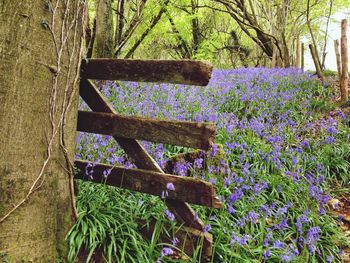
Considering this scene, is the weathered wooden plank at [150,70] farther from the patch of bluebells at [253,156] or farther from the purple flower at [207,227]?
the purple flower at [207,227]

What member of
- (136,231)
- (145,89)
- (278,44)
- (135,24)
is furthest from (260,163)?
(278,44)

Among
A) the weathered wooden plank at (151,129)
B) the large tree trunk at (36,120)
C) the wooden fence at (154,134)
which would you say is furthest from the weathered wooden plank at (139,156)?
the large tree trunk at (36,120)

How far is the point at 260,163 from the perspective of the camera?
5.27 meters

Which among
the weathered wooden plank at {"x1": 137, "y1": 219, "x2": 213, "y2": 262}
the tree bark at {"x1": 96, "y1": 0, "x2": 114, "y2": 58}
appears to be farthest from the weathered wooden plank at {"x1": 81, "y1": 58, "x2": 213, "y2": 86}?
the tree bark at {"x1": 96, "y1": 0, "x2": 114, "y2": 58}

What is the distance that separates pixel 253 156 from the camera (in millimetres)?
5312

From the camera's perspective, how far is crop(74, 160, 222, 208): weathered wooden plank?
2.76 metres

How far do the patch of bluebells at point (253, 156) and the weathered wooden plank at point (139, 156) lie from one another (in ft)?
0.45

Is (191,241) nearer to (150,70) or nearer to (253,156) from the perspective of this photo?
(150,70)

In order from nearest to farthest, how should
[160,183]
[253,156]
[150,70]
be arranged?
[150,70] → [160,183] → [253,156]

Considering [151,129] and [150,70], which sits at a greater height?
[150,70]

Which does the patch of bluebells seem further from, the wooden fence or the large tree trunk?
the large tree trunk

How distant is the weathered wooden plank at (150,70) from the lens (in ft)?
8.48

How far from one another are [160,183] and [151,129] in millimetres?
457

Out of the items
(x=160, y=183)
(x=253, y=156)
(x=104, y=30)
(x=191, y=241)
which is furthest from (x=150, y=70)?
(x=104, y=30)
